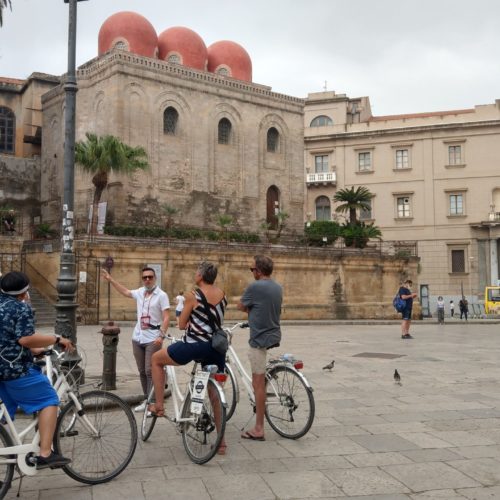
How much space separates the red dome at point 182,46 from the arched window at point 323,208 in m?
16.9

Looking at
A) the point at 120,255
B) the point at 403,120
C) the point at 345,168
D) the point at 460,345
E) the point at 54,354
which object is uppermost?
the point at 403,120

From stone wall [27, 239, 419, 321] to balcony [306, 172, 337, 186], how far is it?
1643 centimetres

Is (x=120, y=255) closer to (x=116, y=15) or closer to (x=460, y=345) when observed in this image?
(x=460, y=345)

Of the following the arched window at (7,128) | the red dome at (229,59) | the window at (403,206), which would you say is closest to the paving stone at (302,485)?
the red dome at (229,59)

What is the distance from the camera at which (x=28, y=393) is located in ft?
14.8

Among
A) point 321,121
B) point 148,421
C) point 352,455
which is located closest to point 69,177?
point 148,421

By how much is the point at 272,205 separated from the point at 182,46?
36.2 ft

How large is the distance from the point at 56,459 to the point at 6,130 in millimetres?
38091

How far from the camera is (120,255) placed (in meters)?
24.5

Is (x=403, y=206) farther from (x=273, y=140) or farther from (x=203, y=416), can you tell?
(x=203, y=416)

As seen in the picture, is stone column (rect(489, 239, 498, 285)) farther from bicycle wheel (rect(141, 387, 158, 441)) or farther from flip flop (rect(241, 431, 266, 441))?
bicycle wheel (rect(141, 387, 158, 441))

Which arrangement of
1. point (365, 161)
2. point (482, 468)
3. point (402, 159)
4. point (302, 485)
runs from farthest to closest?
point (365, 161)
point (402, 159)
point (482, 468)
point (302, 485)

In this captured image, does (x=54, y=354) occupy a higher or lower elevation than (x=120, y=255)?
lower

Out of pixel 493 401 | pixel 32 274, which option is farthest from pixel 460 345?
pixel 32 274
